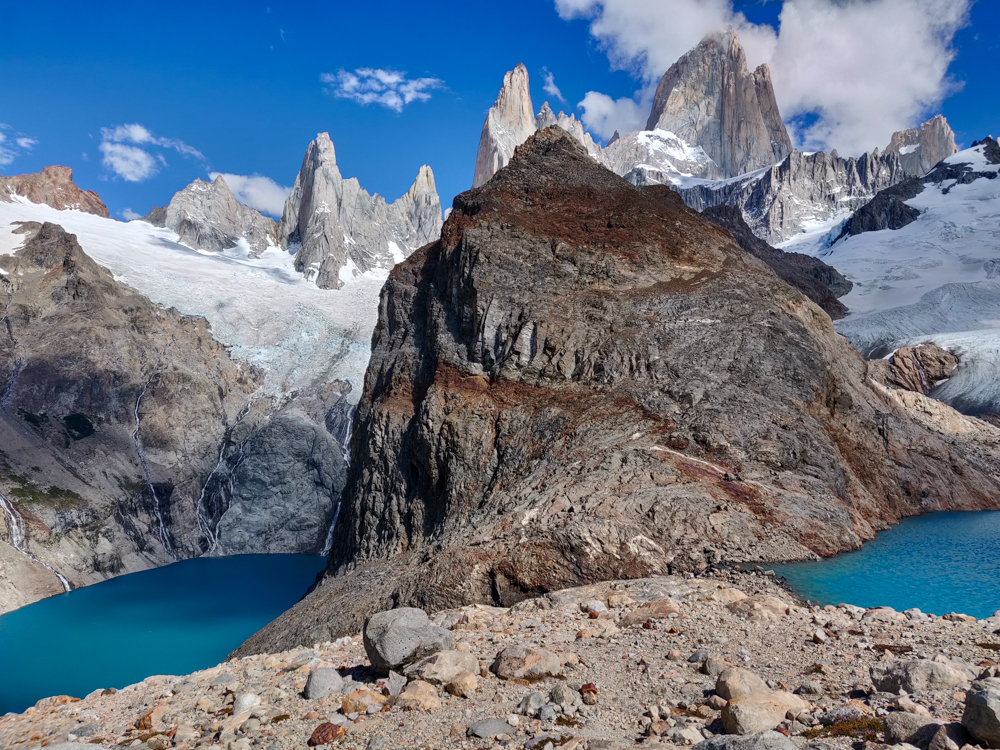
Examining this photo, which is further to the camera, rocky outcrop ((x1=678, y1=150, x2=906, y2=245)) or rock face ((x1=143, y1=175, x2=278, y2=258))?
rocky outcrop ((x1=678, y1=150, x2=906, y2=245))

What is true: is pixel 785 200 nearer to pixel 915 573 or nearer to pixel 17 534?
pixel 915 573

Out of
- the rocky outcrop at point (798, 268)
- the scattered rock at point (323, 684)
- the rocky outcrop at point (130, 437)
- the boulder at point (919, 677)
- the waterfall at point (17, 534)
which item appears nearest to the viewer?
the boulder at point (919, 677)

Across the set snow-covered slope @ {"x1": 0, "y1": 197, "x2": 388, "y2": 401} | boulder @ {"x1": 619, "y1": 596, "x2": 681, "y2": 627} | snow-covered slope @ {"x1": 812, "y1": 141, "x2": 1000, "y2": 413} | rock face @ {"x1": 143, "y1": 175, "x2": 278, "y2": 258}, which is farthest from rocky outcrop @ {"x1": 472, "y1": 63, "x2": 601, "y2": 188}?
boulder @ {"x1": 619, "y1": 596, "x2": 681, "y2": 627}

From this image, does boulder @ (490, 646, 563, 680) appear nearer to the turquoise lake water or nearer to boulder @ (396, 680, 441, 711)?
boulder @ (396, 680, 441, 711)

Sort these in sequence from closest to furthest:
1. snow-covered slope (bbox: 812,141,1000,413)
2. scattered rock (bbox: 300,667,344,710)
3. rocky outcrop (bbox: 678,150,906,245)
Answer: scattered rock (bbox: 300,667,344,710) < snow-covered slope (bbox: 812,141,1000,413) < rocky outcrop (bbox: 678,150,906,245)

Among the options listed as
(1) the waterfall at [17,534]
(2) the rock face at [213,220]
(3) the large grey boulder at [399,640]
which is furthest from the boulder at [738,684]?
(2) the rock face at [213,220]

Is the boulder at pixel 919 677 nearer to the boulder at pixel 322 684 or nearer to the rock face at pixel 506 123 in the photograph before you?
the boulder at pixel 322 684

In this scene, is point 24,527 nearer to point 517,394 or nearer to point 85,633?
point 85,633

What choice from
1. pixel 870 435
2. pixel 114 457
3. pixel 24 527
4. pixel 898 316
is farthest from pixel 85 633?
pixel 898 316
